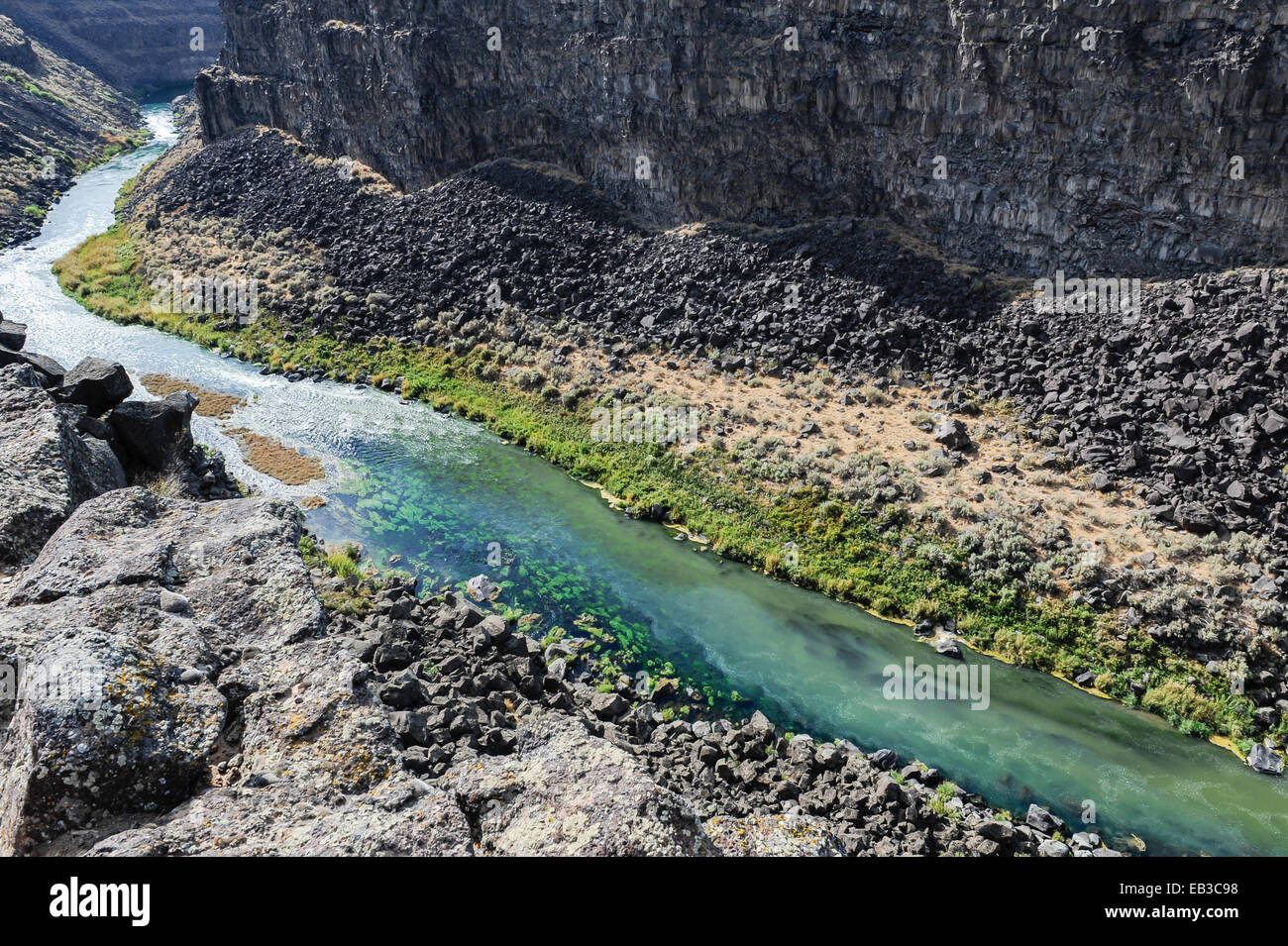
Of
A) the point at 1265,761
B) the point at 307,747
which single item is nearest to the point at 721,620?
the point at 1265,761

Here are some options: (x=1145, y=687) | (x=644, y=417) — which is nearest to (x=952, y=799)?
(x=1145, y=687)

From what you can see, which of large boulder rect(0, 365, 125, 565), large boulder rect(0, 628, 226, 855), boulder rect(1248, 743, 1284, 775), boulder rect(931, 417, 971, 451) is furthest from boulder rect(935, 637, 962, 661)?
large boulder rect(0, 365, 125, 565)

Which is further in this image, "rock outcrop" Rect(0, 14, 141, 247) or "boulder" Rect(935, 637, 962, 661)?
"rock outcrop" Rect(0, 14, 141, 247)

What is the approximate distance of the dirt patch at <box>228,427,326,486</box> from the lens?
123 feet

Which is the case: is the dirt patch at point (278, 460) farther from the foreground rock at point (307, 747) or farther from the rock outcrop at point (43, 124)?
the rock outcrop at point (43, 124)

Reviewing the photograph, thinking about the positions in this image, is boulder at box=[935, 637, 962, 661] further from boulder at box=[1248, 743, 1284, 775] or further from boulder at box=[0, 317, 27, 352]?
boulder at box=[0, 317, 27, 352]

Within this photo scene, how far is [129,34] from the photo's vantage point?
131 meters

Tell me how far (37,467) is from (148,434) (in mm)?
8410

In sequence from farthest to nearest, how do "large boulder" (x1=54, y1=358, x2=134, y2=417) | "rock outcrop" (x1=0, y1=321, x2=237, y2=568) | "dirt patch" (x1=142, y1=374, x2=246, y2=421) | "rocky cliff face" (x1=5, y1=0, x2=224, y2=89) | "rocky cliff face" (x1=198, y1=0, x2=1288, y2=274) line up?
"rocky cliff face" (x1=5, y1=0, x2=224, y2=89)
"dirt patch" (x1=142, y1=374, x2=246, y2=421)
"rocky cliff face" (x1=198, y1=0, x2=1288, y2=274)
"large boulder" (x1=54, y1=358, x2=134, y2=417)
"rock outcrop" (x1=0, y1=321, x2=237, y2=568)

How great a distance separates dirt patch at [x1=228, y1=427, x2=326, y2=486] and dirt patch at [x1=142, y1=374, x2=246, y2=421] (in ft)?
10.4

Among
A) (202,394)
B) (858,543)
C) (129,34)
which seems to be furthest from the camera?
(129,34)

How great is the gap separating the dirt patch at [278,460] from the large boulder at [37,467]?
460 inches

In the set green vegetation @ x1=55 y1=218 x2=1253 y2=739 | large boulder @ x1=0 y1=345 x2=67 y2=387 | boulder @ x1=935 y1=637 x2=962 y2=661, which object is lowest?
boulder @ x1=935 y1=637 x2=962 y2=661

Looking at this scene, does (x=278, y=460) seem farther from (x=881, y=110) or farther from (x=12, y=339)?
(x=881, y=110)
